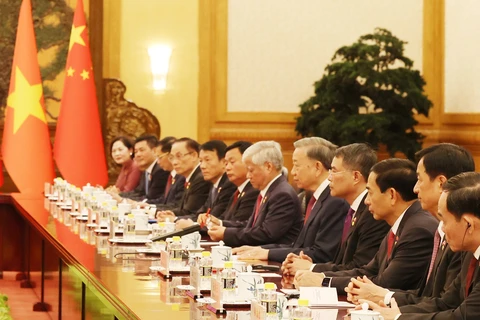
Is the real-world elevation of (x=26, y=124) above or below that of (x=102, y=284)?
above

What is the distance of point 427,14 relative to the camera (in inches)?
481

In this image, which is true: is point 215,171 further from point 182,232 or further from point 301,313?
point 301,313

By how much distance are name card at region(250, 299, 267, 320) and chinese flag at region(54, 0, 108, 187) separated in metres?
7.96

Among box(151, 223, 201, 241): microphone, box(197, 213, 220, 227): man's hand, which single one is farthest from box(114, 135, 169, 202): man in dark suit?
box(151, 223, 201, 241): microphone

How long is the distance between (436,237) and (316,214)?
4.99 feet

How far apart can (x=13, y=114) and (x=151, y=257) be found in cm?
615

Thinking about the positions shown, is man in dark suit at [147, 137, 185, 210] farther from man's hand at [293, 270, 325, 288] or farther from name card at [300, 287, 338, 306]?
name card at [300, 287, 338, 306]

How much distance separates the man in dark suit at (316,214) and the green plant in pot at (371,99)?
5049mm

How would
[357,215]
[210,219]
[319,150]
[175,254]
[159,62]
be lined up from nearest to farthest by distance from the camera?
1. [175,254]
2. [357,215]
3. [319,150]
4. [210,219]
5. [159,62]

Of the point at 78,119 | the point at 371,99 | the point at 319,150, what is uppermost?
the point at 371,99

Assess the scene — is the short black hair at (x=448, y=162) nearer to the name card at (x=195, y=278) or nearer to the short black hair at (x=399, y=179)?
the short black hair at (x=399, y=179)

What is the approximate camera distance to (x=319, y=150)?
5695 millimetres

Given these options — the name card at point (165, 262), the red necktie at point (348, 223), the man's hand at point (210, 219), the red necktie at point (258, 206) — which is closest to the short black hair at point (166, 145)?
the man's hand at point (210, 219)

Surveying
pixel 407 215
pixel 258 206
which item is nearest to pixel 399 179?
pixel 407 215
